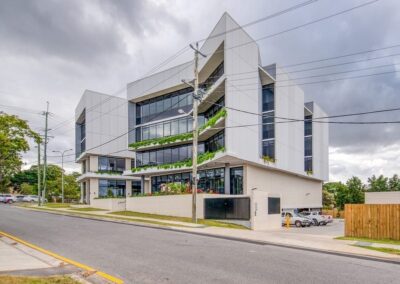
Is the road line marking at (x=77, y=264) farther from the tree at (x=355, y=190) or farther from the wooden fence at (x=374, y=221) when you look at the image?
the tree at (x=355, y=190)

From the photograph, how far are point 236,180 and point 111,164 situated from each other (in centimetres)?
2816

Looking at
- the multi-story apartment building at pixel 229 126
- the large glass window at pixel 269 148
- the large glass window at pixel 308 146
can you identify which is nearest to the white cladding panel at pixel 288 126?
the multi-story apartment building at pixel 229 126

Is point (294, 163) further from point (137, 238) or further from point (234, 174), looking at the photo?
point (137, 238)

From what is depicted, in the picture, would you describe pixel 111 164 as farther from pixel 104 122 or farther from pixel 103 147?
pixel 104 122

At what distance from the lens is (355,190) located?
2429 inches

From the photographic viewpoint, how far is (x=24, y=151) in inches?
639

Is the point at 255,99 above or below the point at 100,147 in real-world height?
above

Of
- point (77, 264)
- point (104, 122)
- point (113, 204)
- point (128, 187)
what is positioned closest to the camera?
point (77, 264)

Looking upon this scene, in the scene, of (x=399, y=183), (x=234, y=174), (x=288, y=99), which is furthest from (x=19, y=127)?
(x=399, y=183)

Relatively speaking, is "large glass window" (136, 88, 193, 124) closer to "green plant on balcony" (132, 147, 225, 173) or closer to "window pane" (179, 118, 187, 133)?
"window pane" (179, 118, 187, 133)

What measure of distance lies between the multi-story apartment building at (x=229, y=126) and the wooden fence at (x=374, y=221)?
40.7 feet

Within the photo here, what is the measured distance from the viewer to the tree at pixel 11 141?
50.2ft

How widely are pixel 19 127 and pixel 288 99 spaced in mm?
30860

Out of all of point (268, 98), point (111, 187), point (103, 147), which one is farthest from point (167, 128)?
point (111, 187)
